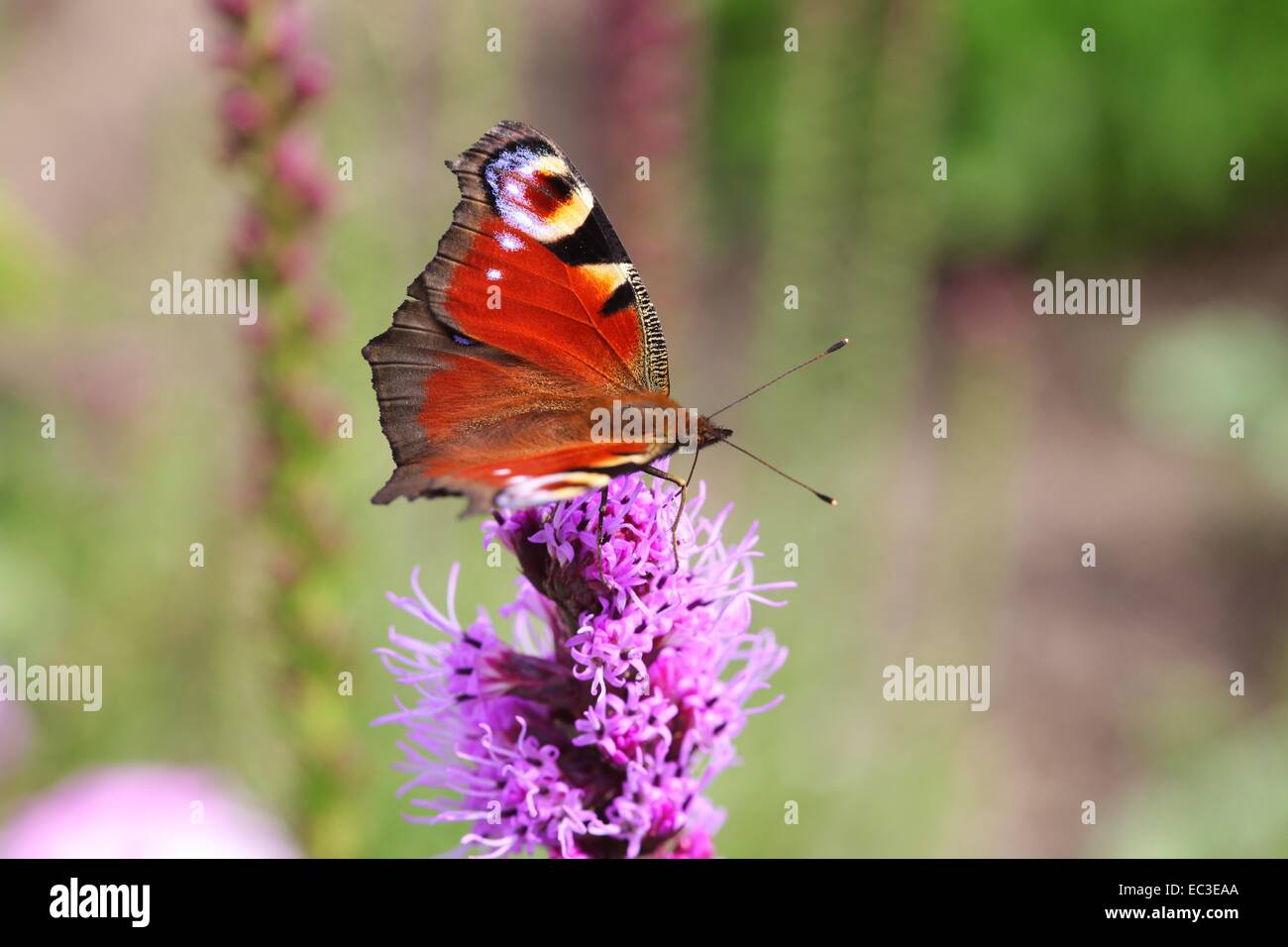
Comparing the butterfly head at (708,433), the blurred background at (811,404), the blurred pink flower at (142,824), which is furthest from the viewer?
the blurred background at (811,404)

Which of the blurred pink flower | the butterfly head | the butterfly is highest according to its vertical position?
the butterfly

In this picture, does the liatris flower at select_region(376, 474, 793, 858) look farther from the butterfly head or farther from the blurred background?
the blurred background

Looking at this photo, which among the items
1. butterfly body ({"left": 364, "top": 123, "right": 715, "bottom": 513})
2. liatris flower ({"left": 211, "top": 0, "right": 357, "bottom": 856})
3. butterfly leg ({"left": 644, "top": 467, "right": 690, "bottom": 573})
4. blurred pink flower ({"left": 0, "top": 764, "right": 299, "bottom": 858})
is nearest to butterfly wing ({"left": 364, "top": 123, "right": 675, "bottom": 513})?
butterfly body ({"left": 364, "top": 123, "right": 715, "bottom": 513})

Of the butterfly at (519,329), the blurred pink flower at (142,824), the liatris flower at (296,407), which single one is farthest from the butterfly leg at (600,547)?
the liatris flower at (296,407)

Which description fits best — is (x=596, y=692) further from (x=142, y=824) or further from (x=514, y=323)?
(x=142, y=824)

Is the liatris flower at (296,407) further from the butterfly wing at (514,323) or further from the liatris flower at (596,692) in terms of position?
the liatris flower at (596,692)

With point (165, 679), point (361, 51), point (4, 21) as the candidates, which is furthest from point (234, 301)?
point (4, 21)

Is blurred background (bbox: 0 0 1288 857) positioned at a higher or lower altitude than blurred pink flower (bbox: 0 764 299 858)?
higher

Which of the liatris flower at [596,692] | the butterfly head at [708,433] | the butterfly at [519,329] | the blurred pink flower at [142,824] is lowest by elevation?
the blurred pink flower at [142,824]
